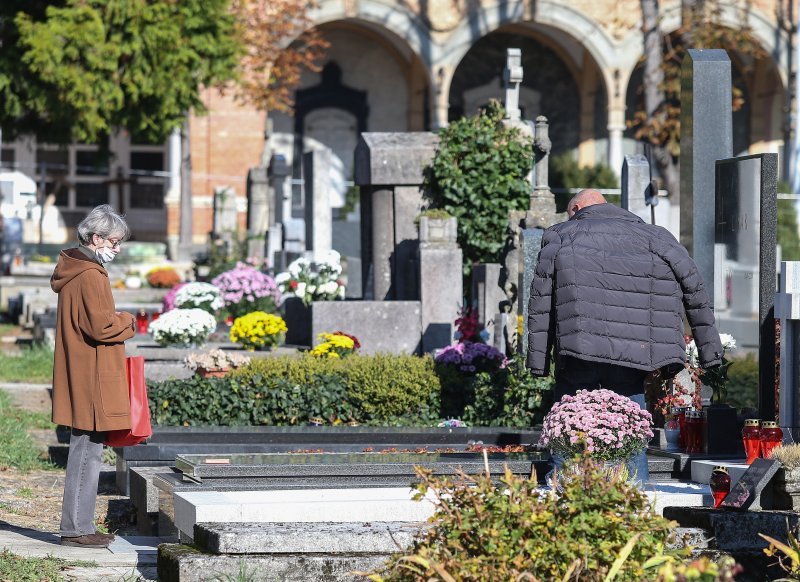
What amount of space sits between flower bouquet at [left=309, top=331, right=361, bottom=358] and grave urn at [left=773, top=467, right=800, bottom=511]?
564 centimetres

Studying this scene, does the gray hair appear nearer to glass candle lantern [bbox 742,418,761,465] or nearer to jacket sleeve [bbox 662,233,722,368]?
jacket sleeve [bbox 662,233,722,368]

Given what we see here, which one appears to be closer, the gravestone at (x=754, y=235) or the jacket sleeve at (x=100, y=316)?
the jacket sleeve at (x=100, y=316)

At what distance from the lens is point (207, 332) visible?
13.0 m

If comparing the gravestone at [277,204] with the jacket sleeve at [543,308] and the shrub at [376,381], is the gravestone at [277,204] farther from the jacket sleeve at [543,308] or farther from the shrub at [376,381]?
the jacket sleeve at [543,308]

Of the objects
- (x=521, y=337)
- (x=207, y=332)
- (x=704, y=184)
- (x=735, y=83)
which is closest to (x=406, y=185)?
(x=207, y=332)

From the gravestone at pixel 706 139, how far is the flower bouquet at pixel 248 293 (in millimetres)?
6802

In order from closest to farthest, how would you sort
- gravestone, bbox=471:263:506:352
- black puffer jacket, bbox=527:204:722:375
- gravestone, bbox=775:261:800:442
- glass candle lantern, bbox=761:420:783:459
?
black puffer jacket, bbox=527:204:722:375 < glass candle lantern, bbox=761:420:783:459 < gravestone, bbox=775:261:800:442 < gravestone, bbox=471:263:506:352

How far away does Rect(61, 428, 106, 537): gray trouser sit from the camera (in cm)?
677

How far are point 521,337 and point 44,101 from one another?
13.4 metres

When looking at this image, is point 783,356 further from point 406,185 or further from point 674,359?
point 406,185

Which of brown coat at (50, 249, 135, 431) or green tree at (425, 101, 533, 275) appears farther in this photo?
green tree at (425, 101, 533, 275)

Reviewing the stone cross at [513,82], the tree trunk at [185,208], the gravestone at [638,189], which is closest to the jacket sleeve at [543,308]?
the gravestone at [638,189]

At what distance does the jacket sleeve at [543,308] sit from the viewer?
21.9ft

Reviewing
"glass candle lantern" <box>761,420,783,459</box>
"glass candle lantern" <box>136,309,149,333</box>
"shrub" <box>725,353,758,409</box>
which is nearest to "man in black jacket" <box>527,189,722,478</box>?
"glass candle lantern" <box>761,420,783,459</box>
